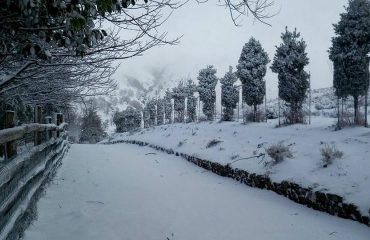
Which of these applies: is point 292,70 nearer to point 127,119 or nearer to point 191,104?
point 191,104

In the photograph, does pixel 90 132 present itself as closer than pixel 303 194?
No

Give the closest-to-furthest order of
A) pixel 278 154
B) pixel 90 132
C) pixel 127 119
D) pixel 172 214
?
pixel 172 214 < pixel 278 154 < pixel 90 132 < pixel 127 119

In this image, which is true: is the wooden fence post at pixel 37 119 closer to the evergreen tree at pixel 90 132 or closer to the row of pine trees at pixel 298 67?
the row of pine trees at pixel 298 67

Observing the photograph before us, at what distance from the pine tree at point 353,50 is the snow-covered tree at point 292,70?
156 inches

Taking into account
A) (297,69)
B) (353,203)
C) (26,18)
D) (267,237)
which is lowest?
(267,237)

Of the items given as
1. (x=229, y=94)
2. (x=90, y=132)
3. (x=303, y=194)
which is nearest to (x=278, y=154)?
(x=303, y=194)

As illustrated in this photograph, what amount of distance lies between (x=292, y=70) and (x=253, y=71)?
5.02m

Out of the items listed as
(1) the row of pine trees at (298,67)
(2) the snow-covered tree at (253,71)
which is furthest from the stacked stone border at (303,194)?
(2) the snow-covered tree at (253,71)

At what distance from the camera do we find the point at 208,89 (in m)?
36.5

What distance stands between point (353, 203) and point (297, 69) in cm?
1618

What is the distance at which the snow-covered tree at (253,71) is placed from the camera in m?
24.6

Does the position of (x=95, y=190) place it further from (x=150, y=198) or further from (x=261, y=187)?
(x=261, y=187)

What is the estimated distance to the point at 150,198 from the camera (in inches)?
260

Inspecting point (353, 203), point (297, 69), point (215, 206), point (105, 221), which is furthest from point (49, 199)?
point (297, 69)
